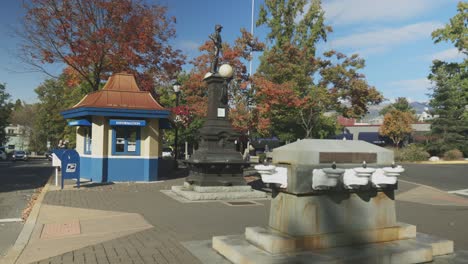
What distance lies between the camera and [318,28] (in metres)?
27.7

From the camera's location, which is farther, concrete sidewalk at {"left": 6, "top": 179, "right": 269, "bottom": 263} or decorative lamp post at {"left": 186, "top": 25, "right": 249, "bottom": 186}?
decorative lamp post at {"left": 186, "top": 25, "right": 249, "bottom": 186}

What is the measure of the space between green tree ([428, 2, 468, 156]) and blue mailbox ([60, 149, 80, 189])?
112ft

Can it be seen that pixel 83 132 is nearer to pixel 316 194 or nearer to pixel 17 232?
pixel 17 232

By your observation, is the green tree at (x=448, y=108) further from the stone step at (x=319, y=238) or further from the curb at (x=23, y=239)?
the curb at (x=23, y=239)

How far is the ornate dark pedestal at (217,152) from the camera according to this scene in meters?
12.4

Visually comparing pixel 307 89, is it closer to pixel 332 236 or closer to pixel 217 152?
pixel 217 152

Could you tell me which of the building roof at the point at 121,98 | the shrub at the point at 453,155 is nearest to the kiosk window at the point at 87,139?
the building roof at the point at 121,98

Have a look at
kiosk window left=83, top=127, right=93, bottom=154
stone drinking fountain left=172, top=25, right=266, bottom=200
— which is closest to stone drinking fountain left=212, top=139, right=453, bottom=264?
stone drinking fountain left=172, top=25, right=266, bottom=200

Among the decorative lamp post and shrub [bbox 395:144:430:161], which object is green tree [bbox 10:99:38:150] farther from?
the decorative lamp post

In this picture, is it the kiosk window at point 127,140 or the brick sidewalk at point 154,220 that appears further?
the kiosk window at point 127,140

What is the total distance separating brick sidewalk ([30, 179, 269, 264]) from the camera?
5543 mm

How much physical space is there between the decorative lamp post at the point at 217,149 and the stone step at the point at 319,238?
706 cm

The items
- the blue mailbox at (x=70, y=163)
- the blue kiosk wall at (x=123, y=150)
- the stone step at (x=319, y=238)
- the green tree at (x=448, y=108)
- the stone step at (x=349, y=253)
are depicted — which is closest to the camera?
the stone step at (x=349, y=253)

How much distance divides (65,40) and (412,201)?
60.4ft
